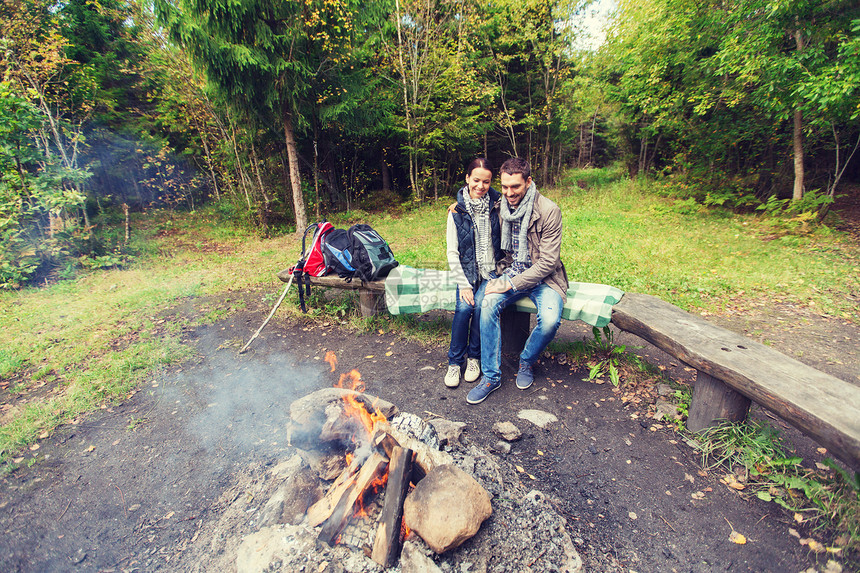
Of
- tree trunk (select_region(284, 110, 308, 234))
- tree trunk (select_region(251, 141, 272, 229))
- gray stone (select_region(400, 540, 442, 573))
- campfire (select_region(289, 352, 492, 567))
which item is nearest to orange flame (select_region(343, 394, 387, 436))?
campfire (select_region(289, 352, 492, 567))

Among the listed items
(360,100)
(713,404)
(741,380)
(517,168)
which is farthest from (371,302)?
(360,100)

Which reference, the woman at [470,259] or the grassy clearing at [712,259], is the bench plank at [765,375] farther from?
the grassy clearing at [712,259]

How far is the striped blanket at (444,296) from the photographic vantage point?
116 inches

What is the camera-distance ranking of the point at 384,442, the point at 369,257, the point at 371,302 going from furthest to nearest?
the point at 371,302 → the point at 369,257 → the point at 384,442

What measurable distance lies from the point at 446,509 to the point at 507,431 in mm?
1114

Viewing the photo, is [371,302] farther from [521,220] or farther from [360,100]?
[360,100]

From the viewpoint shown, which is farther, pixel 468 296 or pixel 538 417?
pixel 468 296

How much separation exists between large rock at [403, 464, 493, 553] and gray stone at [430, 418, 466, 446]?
0.45 m

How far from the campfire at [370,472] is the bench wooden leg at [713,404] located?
64.8 inches

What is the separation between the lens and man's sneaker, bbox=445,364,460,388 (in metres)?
3.11

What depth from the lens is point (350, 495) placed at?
66.7 inches

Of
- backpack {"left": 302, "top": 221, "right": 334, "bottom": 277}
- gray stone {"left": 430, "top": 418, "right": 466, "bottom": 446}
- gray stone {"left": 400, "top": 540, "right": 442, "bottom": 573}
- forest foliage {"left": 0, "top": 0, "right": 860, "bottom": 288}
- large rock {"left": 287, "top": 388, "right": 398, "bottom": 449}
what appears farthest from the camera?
forest foliage {"left": 0, "top": 0, "right": 860, "bottom": 288}

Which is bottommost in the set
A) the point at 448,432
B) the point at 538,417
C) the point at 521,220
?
the point at 538,417

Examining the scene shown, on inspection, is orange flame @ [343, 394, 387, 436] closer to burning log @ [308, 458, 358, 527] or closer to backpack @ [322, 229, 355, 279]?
burning log @ [308, 458, 358, 527]
